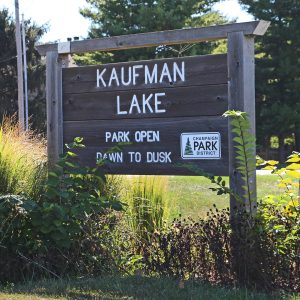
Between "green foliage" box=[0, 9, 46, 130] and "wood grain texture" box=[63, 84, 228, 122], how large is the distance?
106 feet

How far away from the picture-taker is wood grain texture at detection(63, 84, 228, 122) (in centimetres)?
610

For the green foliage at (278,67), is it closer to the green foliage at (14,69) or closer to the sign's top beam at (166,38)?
the green foliage at (14,69)

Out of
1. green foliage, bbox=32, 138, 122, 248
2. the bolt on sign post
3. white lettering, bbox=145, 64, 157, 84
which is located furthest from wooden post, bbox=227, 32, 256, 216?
green foliage, bbox=32, 138, 122, 248

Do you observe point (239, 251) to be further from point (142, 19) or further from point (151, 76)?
point (142, 19)

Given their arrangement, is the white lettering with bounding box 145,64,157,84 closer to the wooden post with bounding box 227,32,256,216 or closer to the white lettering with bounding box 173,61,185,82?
the white lettering with bounding box 173,61,185,82

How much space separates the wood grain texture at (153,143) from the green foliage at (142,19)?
2469cm

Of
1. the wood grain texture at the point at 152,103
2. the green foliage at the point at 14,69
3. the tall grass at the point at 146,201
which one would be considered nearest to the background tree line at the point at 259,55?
the green foliage at the point at 14,69

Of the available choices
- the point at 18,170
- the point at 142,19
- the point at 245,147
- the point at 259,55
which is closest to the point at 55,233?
the point at 18,170

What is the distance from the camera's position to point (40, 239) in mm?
5953

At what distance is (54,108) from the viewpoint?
7137mm

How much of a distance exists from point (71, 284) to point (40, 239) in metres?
0.78

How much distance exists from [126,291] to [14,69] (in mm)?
38450

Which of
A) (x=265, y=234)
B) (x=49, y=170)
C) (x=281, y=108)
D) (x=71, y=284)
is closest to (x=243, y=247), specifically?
(x=265, y=234)

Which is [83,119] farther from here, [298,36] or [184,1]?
[298,36]
